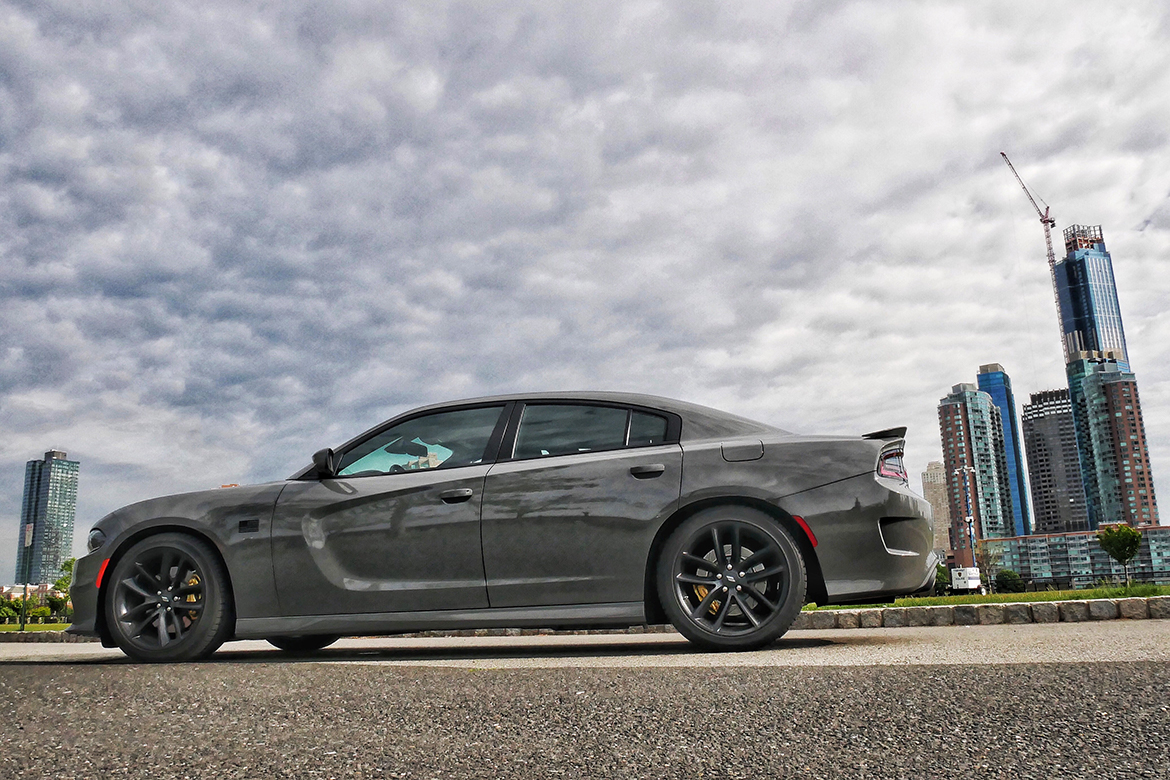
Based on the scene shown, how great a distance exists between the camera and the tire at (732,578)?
4520 millimetres

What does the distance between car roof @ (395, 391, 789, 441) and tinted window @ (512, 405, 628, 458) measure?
74mm

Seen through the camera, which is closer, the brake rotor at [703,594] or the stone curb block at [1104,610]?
the brake rotor at [703,594]

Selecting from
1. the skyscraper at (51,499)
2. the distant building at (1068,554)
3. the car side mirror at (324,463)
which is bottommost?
the distant building at (1068,554)

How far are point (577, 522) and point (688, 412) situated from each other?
3.12ft

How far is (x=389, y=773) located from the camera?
2.12 metres

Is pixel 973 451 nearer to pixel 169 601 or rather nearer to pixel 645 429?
pixel 645 429

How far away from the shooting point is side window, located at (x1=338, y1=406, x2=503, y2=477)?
5152 millimetres

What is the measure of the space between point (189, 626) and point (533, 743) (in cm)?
352

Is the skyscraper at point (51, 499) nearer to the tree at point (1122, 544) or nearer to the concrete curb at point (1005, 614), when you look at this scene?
the tree at point (1122, 544)

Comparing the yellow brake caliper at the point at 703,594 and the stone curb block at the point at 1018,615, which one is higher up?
the yellow brake caliper at the point at 703,594

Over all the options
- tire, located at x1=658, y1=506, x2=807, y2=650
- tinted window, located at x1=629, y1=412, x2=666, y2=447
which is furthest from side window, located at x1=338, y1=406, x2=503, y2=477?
tire, located at x1=658, y1=506, x2=807, y2=650

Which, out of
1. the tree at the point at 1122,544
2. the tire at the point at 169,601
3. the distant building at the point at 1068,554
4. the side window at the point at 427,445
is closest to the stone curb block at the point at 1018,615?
the side window at the point at 427,445

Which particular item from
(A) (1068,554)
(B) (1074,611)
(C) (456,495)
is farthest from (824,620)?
(A) (1068,554)

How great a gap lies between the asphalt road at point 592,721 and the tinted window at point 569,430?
5.12 ft
